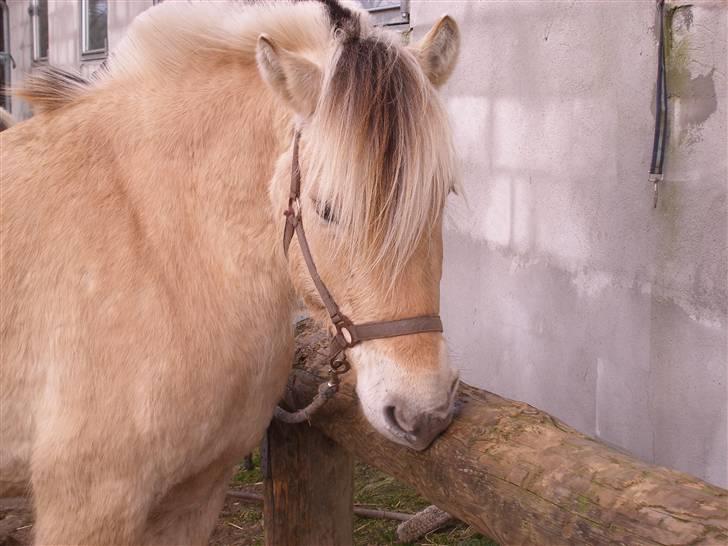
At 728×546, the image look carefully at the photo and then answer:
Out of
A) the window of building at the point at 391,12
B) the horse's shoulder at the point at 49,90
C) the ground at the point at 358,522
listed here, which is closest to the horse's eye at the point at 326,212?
the horse's shoulder at the point at 49,90

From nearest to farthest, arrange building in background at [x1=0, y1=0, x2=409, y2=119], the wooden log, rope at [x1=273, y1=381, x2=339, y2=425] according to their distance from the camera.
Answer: the wooden log < rope at [x1=273, y1=381, x2=339, y2=425] < building in background at [x1=0, y1=0, x2=409, y2=119]

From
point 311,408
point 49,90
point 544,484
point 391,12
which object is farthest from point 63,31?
point 544,484

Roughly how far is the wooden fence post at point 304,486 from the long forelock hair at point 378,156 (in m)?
1.15

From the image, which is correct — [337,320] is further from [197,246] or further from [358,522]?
[358,522]

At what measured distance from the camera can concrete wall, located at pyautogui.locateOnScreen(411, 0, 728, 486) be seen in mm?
3203

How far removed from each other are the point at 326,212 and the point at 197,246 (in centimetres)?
48

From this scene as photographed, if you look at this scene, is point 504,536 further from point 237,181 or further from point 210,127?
point 210,127

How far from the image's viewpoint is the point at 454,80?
4617 millimetres

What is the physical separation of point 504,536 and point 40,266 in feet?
4.88

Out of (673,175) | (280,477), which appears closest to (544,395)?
(673,175)

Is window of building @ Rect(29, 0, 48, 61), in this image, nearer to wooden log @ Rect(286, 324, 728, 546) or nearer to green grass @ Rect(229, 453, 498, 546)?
green grass @ Rect(229, 453, 498, 546)

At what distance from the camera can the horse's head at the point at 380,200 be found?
1907 millimetres

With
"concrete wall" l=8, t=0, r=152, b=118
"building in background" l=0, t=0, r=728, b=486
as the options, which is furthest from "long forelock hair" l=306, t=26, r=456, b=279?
"concrete wall" l=8, t=0, r=152, b=118

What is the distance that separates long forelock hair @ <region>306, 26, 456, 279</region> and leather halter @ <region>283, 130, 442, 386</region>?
0.30 ft
